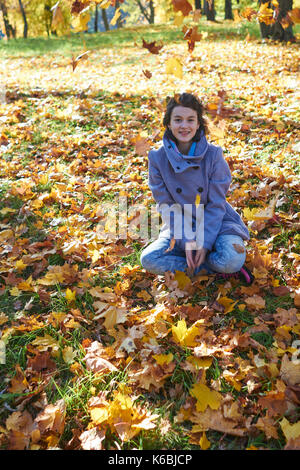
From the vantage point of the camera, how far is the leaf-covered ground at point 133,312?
1715mm

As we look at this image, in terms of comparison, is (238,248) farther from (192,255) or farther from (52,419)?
(52,419)

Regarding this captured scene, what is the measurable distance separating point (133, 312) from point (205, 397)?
818 mm

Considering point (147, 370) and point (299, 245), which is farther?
point (299, 245)

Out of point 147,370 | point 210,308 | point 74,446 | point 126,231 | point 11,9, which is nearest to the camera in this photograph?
point 74,446

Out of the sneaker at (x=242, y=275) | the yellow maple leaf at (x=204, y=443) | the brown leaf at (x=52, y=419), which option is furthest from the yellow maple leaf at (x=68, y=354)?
the sneaker at (x=242, y=275)

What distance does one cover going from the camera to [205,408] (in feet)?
5.74

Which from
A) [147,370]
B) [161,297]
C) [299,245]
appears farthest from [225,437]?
[299,245]

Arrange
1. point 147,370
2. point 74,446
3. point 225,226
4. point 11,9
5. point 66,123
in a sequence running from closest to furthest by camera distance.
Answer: point 74,446, point 147,370, point 225,226, point 66,123, point 11,9

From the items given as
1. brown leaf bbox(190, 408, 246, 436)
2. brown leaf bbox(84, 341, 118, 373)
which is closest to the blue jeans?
brown leaf bbox(84, 341, 118, 373)

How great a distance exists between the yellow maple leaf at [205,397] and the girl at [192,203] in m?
0.92

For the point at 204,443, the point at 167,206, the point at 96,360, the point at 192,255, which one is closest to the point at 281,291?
the point at 192,255

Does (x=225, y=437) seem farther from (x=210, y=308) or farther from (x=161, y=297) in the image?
(x=161, y=297)

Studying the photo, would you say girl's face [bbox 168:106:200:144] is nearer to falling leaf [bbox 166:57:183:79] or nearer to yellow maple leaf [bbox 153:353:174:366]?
falling leaf [bbox 166:57:183:79]

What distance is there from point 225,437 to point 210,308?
863 mm
